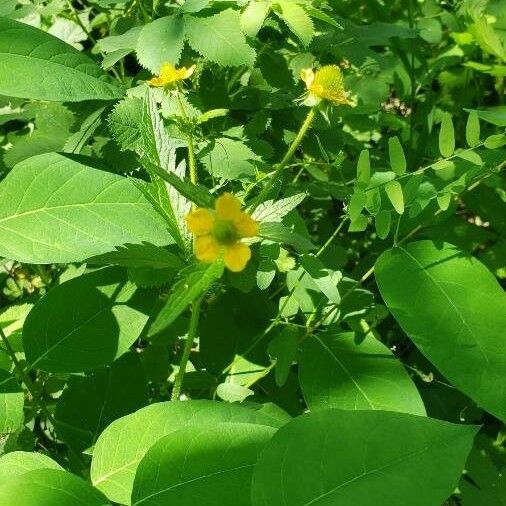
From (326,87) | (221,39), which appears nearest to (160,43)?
(221,39)

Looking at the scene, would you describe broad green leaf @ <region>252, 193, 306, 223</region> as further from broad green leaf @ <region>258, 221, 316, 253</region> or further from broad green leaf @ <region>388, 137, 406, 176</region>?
broad green leaf @ <region>388, 137, 406, 176</region>

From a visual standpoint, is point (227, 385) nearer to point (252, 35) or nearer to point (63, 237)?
point (63, 237)

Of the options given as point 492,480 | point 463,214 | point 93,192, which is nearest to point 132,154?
point 93,192

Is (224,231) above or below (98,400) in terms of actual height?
above

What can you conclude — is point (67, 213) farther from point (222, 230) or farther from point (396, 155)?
point (396, 155)

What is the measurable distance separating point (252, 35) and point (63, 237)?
0.44m

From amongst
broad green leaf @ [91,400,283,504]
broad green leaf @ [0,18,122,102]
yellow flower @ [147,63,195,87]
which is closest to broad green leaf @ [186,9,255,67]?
yellow flower @ [147,63,195,87]

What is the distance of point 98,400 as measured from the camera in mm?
1114

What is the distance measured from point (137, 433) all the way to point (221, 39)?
65 cm

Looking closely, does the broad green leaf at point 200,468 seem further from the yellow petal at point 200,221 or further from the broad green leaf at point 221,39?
the broad green leaf at point 221,39

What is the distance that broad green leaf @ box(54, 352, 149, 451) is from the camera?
1.10m

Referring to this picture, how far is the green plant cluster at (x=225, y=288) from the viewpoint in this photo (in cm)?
75

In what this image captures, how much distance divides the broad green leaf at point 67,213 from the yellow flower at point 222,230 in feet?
0.70

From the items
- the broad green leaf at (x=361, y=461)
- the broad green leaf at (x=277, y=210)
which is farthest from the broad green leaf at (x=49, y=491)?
the broad green leaf at (x=277, y=210)
